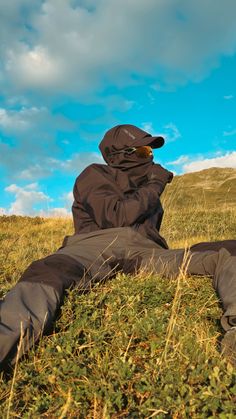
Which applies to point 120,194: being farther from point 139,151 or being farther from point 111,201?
point 139,151

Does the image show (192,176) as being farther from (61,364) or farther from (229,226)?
(61,364)

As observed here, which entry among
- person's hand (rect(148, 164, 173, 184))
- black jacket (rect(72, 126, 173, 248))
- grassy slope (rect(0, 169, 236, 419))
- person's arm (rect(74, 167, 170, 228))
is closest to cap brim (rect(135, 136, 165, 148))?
black jacket (rect(72, 126, 173, 248))

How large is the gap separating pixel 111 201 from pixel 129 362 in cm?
282

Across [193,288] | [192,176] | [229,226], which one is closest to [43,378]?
[193,288]

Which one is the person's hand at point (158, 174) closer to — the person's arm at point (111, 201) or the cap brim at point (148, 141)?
the person's arm at point (111, 201)

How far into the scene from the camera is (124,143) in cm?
641

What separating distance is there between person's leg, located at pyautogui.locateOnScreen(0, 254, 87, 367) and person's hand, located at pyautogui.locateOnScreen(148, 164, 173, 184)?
2.06 metres

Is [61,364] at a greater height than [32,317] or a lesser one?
lesser

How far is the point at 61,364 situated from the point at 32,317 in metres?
0.51

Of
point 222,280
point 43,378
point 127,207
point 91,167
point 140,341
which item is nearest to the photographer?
point 43,378

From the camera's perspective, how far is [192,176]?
94625 mm

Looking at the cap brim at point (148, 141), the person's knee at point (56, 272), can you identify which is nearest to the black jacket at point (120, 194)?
the cap brim at point (148, 141)

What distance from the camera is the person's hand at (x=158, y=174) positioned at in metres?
6.18

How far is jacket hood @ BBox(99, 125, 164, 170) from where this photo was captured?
6359 millimetres
